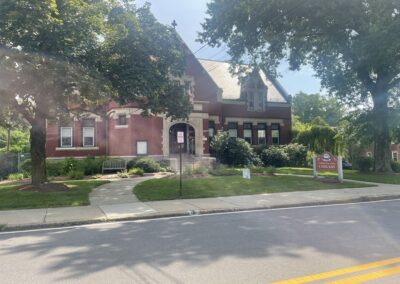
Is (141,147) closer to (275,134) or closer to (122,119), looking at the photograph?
(122,119)

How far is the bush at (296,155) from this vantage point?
35156 millimetres

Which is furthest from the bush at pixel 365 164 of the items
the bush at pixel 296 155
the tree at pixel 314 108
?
the tree at pixel 314 108

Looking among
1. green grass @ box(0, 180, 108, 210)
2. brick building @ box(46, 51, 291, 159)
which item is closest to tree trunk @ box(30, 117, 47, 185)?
green grass @ box(0, 180, 108, 210)

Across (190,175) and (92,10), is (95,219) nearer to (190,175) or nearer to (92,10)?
(92,10)

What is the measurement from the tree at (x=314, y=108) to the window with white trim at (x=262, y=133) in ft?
177

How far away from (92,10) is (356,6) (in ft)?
43.4

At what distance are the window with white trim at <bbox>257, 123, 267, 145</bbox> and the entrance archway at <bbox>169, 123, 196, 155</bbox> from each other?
8.68 m

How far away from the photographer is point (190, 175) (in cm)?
2027

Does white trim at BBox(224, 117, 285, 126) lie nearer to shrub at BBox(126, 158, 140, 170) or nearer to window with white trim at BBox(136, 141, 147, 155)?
window with white trim at BBox(136, 141, 147, 155)

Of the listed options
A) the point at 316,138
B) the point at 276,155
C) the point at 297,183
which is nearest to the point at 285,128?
the point at 316,138

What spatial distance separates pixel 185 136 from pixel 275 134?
1135 cm

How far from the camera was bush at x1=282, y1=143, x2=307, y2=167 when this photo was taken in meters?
35.2

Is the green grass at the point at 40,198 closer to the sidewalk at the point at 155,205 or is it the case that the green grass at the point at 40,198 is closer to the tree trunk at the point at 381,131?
the sidewalk at the point at 155,205

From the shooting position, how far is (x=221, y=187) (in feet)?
53.9
